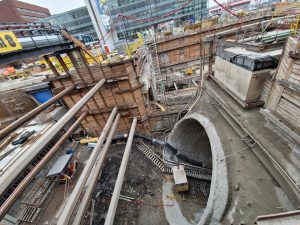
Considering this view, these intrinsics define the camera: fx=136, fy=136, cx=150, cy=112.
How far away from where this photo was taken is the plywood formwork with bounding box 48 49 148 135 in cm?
1246

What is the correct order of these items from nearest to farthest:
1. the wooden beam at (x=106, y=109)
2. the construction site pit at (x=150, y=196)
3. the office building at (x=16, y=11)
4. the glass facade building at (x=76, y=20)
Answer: the construction site pit at (x=150, y=196) < the wooden beam at (x=106, y=109) < the office building at (x=16, y=11) < the glass facade building at (x=76, y=20)

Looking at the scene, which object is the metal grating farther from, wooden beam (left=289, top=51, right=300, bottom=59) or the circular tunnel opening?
wooden beam (left=289, top=51, right=300, bottom=59)

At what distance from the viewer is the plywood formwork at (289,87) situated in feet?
15.0

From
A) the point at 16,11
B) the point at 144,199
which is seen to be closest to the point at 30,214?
the point at 144,199

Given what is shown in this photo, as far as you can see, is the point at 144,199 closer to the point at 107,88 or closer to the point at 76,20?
the point at 107,88

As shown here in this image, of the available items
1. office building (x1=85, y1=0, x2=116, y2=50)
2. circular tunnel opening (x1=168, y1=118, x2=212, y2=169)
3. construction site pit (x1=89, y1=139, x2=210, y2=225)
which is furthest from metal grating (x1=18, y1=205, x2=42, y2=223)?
office building (x1=85, y1=0, x2=116, y2=50)

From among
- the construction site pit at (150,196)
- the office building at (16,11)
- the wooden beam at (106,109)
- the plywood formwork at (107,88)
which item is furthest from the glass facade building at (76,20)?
the construction site pit at (150,196)

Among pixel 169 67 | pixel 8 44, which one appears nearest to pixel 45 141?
pixel 8 44

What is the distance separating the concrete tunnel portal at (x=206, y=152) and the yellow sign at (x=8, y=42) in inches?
425

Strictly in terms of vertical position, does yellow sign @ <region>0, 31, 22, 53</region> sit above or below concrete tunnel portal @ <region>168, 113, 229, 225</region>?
above

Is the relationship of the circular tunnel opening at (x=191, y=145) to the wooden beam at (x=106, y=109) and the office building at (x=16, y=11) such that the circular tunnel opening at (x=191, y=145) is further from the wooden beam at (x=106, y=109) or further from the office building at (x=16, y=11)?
the office building at (x=16, y=11)

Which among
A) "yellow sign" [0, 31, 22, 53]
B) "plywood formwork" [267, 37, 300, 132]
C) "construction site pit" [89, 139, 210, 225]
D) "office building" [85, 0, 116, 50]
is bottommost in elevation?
"construction site pit" [89, 139, 210, 225]

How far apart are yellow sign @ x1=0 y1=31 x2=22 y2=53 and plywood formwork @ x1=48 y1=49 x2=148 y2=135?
502 centimetres

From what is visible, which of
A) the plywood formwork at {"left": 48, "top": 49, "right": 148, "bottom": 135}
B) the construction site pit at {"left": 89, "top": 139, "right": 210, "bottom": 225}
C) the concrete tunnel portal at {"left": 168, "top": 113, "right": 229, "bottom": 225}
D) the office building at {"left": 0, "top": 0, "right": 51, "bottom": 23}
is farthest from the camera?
the office building at {"left": 0, "top": 0, "right": 51, "bottom": 23}
